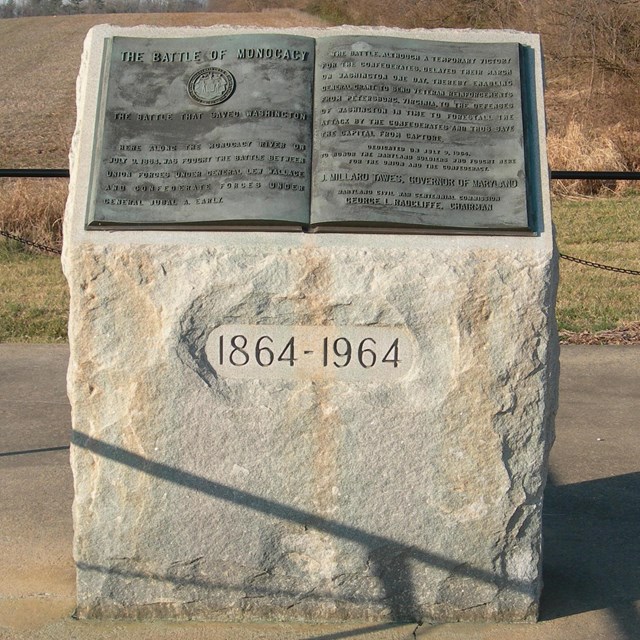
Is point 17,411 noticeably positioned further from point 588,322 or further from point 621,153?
point 621,153

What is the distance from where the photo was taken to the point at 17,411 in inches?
225

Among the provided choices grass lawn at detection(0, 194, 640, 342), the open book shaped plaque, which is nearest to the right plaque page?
the open book shaped plaque

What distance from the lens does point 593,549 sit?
13.6 ft

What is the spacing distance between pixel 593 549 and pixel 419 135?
1760mm

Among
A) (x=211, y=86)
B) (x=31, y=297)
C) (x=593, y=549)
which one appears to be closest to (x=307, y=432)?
(x=211, y=86)

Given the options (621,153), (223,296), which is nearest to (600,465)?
(223,296)

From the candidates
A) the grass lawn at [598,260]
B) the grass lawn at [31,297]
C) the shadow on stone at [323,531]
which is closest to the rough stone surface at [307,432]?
the shadow on stone at [323,531]

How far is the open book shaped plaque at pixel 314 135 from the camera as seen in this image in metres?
3.41

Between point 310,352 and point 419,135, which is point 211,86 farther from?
point 310,352

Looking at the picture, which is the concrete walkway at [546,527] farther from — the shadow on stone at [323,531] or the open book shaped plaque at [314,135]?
the open book shaped plaque at [314,135]

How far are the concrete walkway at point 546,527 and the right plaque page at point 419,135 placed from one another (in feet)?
4.34

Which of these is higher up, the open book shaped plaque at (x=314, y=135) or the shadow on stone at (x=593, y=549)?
the open book shaped plaque at (x=314, y=135)

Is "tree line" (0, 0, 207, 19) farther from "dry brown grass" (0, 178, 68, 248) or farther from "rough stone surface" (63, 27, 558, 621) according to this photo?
"rough stone surface" (63, 27, 558, 621)

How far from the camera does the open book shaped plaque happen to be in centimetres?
341
